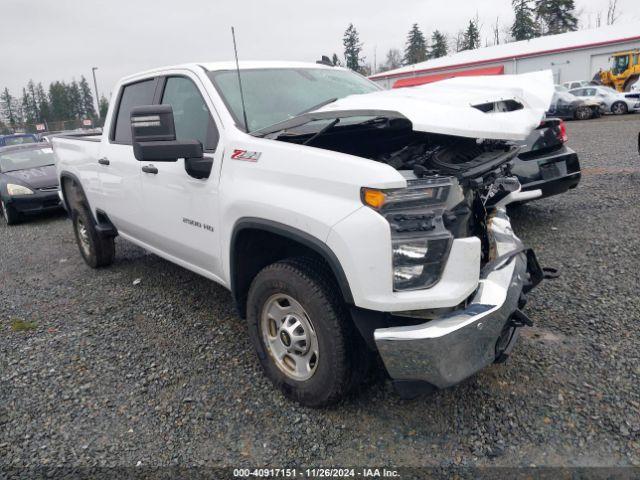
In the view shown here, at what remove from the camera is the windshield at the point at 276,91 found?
11.3 ft

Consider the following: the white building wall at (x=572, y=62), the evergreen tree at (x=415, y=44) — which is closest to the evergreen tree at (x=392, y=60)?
the evergreen tree at (x=415, y=44)

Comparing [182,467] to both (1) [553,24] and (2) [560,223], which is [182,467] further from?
(1) [553,24]

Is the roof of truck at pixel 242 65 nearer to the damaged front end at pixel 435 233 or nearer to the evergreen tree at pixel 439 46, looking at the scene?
the damaged front end at pixel 435 233

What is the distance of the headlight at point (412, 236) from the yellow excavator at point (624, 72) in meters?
30.7

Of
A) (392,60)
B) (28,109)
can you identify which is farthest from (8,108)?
(392,60)

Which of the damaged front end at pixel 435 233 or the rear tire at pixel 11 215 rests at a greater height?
the damaged front end at pixel 435 233

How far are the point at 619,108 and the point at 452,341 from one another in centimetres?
2486

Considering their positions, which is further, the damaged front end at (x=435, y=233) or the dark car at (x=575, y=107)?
the dark car at (x=575, y=107)

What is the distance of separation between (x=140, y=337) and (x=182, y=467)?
1.66m

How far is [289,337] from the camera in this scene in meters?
2.89

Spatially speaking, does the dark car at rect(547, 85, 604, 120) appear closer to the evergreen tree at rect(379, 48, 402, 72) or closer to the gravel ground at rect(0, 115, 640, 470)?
the gravel ground at rect(0, 115, 640, 470)

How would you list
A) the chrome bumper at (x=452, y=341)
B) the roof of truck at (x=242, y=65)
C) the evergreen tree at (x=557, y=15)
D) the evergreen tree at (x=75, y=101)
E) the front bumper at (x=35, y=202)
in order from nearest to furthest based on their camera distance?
the chrome bumper at (x=452, y=341) < the roof of truck at (x=242, y=65) < the front bumper at (x=35, y=202) < the evergreen tree at (x=557, y=15) < the evergreen tree at (x=75, y=101)

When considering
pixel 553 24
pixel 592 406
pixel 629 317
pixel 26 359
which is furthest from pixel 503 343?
pixel 553 24

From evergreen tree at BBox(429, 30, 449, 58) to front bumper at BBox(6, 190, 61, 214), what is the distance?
6820 centimetres
